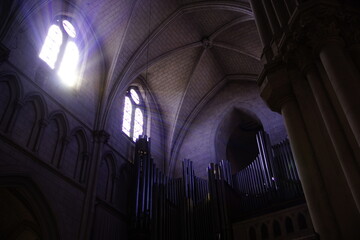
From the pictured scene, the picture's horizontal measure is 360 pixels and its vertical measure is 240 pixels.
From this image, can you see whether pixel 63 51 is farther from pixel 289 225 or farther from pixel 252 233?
pixel 289 225

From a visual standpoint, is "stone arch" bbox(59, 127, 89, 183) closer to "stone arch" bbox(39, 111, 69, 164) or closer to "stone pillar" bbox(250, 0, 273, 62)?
"stone arch" bbox(39, 111, 69, 164)

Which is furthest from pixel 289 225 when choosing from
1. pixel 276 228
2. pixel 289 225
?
pixel 276 228

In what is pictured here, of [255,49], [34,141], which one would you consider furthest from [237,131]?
[34,141]

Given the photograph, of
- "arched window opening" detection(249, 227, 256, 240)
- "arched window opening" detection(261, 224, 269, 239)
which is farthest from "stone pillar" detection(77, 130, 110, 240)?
→ "arched window opening" detection(261, 224, 269, 239)

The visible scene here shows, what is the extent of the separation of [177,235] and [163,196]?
→ 4.90 ft

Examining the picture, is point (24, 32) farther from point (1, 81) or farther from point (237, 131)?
point (237, 131)

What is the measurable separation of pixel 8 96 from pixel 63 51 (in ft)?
11.6

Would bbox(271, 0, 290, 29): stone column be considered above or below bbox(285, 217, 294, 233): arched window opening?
above

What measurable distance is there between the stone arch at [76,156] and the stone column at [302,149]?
7.20 m

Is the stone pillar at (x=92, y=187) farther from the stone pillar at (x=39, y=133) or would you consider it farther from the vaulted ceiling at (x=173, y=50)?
the stone pillar at (x=39, y=133)

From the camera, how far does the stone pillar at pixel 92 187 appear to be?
10923mm

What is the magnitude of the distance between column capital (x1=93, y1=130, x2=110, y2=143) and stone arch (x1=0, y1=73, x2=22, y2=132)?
341cm

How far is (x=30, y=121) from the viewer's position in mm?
10477

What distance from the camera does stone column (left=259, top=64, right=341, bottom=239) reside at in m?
4.98
